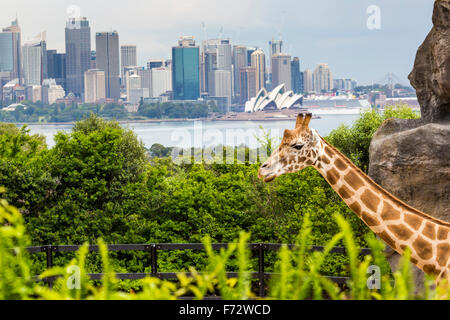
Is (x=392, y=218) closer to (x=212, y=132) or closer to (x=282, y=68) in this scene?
(x=212, y=132)

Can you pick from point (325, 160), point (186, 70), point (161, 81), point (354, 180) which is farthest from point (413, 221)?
point (161, 81)

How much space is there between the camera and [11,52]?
69.6m

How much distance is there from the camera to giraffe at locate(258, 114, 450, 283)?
14.5ft

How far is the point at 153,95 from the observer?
5525 cm

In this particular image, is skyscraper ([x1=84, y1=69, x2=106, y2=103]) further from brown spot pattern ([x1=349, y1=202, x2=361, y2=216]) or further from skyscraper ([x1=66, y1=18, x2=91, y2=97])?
brown spot pattern ([x1=349, y1=202, x2=361, y2=216])

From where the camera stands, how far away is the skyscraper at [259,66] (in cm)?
4691

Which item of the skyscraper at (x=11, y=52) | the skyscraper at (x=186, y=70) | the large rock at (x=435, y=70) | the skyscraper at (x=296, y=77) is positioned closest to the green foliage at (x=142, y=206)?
the large rock at (x=435, y=70)

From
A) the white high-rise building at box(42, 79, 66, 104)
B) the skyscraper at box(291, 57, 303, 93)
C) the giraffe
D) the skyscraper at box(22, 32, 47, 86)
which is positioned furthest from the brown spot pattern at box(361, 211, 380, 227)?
the skyscraper at box(22, 32, 47, 86)

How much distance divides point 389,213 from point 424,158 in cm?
252
